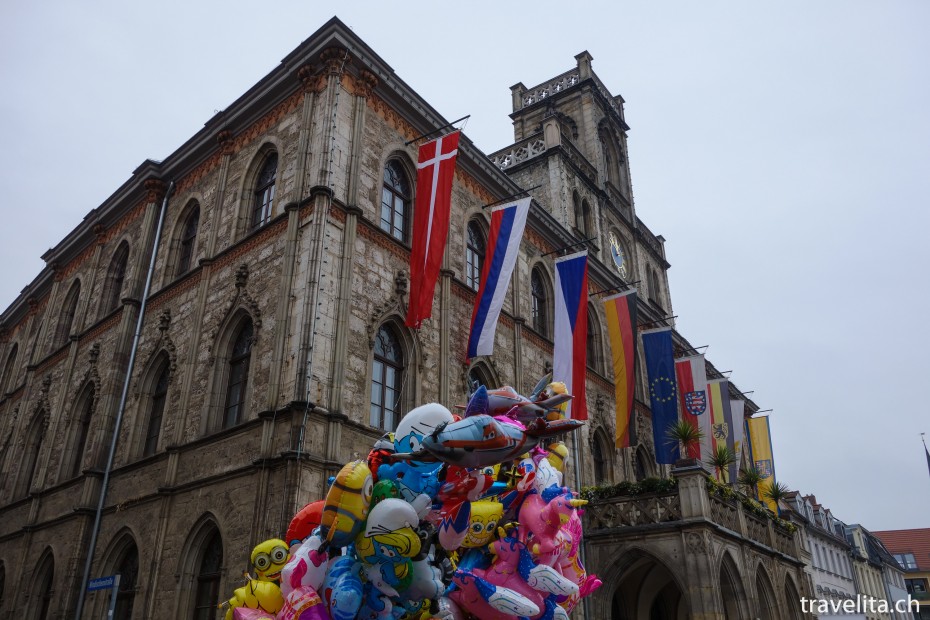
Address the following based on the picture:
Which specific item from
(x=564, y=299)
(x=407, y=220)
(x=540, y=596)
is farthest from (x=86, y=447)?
(x=540, y=596)

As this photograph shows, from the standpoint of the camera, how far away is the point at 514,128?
1245 inches

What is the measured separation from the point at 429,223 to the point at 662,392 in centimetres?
1053

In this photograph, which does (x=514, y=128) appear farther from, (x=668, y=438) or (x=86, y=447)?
(x=86, y=447)

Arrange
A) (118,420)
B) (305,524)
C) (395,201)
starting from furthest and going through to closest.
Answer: (118,420), (395,201), (305,524)

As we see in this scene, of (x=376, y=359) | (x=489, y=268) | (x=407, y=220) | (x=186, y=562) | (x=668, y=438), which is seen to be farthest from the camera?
(x=668, y=438)

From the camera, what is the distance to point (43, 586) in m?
17.6

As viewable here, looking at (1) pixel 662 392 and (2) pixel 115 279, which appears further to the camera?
(2) pixel 115 279

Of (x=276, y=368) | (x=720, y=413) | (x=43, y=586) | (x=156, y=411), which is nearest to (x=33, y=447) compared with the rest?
(x=43, y=586)

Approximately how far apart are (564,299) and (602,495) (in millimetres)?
4996

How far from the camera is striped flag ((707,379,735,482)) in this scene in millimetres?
25125

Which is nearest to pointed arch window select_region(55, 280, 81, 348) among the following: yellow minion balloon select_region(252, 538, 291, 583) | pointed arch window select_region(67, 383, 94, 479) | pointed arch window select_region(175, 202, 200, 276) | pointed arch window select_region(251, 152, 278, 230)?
pointed arch window select_region(67, 383, 94, 479)

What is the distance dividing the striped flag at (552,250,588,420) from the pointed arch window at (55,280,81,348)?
646 inches

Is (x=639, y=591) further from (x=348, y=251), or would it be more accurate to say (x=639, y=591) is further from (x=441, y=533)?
(x=441, y=533)

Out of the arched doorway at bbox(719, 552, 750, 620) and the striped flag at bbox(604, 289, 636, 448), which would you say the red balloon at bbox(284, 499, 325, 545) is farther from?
the striped flag at bbox(604, 289, 636, 448)
